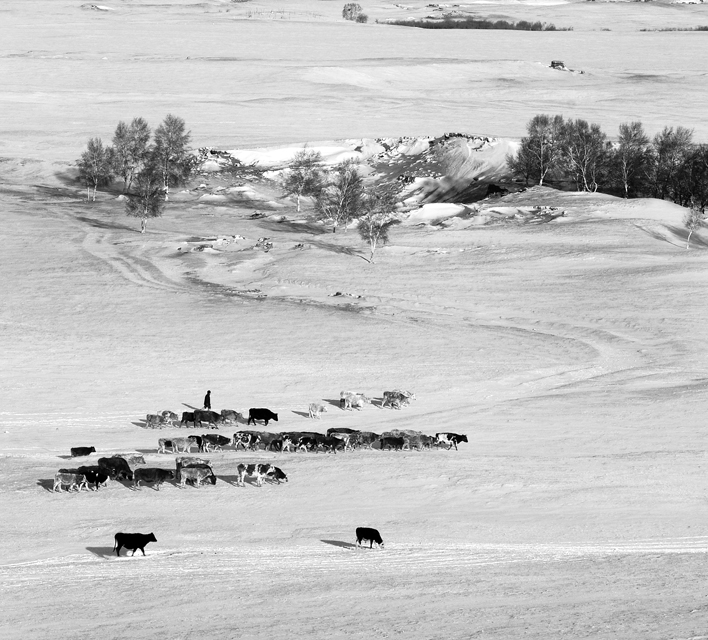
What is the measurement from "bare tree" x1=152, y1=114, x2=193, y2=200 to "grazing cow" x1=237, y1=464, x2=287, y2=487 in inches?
2419

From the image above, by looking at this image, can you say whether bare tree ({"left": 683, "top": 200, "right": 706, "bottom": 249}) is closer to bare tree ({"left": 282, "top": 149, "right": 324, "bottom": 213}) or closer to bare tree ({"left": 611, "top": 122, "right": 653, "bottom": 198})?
bare tree ({"left": 611, "top": 122, "right": 653, "bottom": 198})

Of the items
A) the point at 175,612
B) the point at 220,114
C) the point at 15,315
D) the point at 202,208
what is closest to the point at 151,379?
the point at 15,315

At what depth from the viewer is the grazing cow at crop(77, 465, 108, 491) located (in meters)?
24.2

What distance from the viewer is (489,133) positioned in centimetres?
9688

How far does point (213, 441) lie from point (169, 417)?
3096mm

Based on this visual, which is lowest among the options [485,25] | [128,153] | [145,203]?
[145,203]

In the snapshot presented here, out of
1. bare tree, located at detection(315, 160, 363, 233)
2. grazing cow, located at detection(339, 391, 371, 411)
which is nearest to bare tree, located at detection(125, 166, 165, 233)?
bare tree, located at detection(315, 160, 363, 233)

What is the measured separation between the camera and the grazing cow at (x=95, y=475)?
79.4ft

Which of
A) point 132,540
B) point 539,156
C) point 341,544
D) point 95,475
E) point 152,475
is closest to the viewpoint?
point 132,540

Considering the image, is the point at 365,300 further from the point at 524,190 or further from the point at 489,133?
the point at 489,133

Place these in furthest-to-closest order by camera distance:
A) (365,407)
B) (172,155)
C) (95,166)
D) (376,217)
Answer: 1. (172,155)
2. (95,166)
3. (376,217)
4. (365,407)

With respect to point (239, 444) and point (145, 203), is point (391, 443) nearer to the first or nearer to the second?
point (239, 444)

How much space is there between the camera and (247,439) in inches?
1115

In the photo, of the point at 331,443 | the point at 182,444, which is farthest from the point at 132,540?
the point at 331,443
